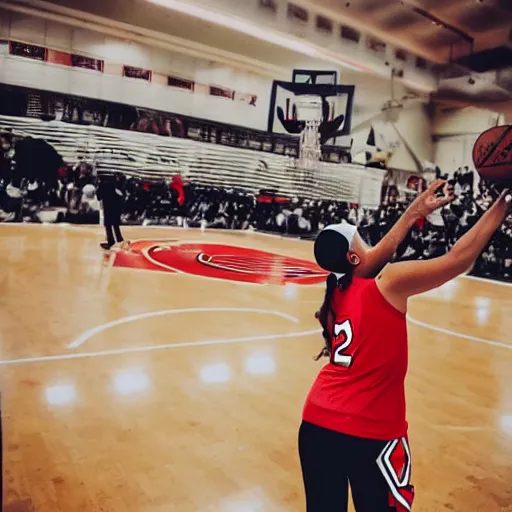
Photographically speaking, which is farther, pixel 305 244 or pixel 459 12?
pixel 305 244

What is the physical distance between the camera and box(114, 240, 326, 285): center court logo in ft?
29.7

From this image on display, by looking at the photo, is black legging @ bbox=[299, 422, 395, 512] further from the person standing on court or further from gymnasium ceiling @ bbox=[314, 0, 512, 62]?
gymnasium ceiling @ bbox=[314, 0, 512, 62]

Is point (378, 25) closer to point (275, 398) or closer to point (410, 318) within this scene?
point (410, 318)

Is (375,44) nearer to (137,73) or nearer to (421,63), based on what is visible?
(421,63)

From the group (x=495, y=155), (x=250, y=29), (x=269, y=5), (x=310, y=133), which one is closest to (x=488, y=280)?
(x=310, y=133)

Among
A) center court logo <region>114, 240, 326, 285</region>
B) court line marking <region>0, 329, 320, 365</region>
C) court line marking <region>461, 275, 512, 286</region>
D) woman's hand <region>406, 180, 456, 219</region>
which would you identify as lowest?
center court logo <region>114, 240, 326, 285</region>

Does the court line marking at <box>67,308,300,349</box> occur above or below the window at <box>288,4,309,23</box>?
below

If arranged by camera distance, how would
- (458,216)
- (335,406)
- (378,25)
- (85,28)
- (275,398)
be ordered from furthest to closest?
(85,28) → (378,25) → (458,216) → (275,398) → (335,406)

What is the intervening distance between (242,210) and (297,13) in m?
5.78

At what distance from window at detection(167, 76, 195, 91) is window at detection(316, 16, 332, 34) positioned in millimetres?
4434

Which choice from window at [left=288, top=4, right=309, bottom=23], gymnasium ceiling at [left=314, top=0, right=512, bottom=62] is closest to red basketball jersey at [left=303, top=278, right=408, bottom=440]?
gymnasium ceiling at [left=314, top=0, right=512, bottom=62]

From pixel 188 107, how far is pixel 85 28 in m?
3.25

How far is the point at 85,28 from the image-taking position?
13141 millimetres

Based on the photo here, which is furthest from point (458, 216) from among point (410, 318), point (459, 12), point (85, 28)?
point (85, 28)
